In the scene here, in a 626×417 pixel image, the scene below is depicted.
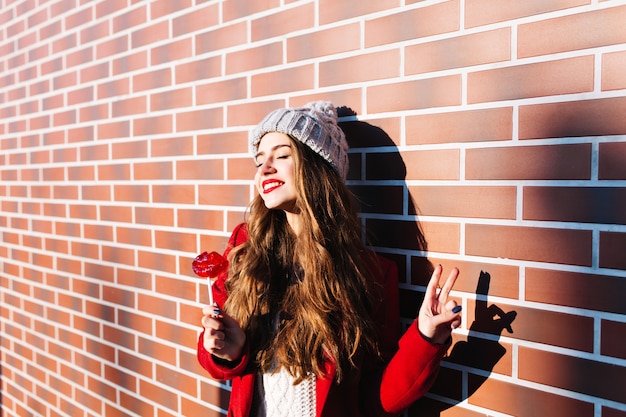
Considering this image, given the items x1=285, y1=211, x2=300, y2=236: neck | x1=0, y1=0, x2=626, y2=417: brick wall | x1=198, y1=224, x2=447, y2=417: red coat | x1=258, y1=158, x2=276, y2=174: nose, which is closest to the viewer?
x1=0, y1=0, x2=626, y2=417: brick wall

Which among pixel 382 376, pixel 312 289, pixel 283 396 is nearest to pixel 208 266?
pixel 312 289

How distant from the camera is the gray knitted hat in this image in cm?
178

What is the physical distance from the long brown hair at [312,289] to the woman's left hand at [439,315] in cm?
23

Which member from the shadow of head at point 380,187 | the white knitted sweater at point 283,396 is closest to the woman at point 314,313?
the white knitted sweater at point 283,396

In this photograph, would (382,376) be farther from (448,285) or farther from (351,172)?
(351,172)

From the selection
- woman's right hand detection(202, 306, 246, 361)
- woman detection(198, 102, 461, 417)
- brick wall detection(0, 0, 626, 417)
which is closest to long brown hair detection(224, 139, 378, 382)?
woman detection(198, 102, 461, 417)

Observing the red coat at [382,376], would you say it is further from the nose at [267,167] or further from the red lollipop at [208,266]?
the nose at [267,167]

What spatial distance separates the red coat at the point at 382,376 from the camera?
1621mm

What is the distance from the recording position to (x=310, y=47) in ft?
6.99

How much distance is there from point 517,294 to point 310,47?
1206 mm

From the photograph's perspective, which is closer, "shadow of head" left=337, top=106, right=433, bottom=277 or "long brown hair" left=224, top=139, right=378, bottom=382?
"long brown hair" left=224, top=139, right=378, bottom=382

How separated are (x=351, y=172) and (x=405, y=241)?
1.19 ft

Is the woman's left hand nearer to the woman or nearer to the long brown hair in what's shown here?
the woman

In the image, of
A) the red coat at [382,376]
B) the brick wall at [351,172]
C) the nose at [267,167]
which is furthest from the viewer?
the nose at [267,167]
